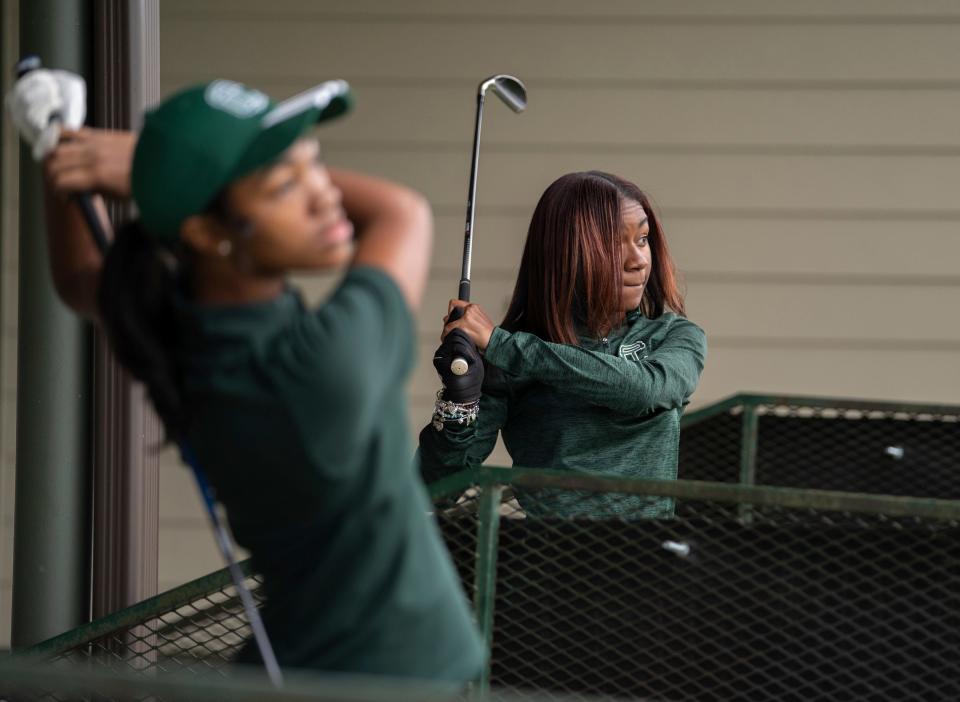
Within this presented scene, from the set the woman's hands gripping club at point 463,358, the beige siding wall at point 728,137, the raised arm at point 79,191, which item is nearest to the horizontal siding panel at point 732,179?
the beige siding wall at point 728,137

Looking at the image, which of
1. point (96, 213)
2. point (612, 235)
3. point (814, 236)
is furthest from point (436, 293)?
point (96, 213)

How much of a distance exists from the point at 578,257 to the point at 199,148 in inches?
55.4

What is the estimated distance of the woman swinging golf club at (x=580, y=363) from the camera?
2.51 meters

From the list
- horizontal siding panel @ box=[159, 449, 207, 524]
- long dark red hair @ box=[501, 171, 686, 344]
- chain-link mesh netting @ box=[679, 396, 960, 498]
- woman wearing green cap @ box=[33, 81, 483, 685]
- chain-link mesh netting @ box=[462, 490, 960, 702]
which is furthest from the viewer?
horizontal siding panel @ box=[159, 449, 207, 524]

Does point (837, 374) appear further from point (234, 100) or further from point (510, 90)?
point (234, 100)

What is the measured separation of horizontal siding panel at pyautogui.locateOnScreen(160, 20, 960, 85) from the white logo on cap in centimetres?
328

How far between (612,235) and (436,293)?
203 centimetres

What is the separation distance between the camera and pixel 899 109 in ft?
14.8

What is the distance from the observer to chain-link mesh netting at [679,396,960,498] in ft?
12.2

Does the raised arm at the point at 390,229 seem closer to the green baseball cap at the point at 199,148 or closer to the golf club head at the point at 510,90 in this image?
the green baseball cap at the point at 199,148

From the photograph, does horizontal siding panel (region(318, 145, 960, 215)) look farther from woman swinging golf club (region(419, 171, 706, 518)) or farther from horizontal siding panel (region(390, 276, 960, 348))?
woman swinging golf club (region(419, 171, 706, 518))

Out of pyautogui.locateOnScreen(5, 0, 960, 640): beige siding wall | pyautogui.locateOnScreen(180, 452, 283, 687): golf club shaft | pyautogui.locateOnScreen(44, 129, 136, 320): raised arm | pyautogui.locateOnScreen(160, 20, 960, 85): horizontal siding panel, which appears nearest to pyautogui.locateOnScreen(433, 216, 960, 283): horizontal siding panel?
pyautogui.locateOnScreen(5, 0, 960, 640): beige siding wall

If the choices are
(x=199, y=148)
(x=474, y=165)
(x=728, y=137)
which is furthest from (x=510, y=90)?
(x=199, y=148)

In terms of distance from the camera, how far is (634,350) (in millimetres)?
2652
